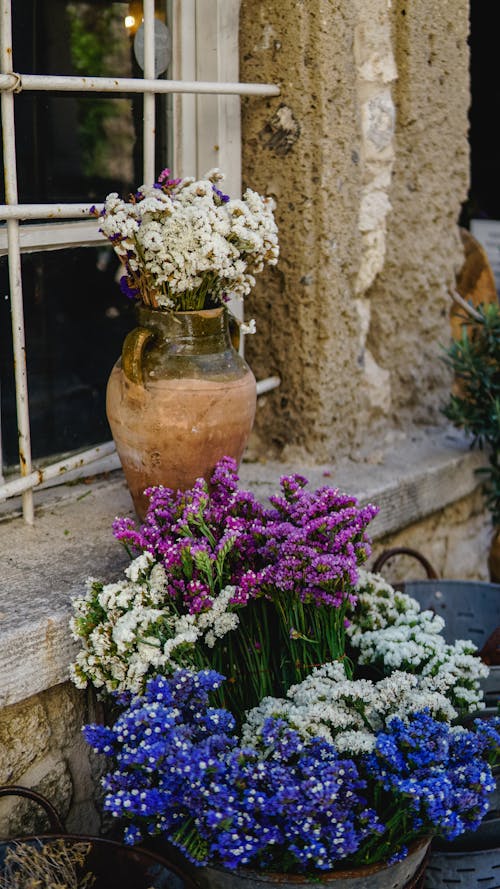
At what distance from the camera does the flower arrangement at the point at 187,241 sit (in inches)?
73.1

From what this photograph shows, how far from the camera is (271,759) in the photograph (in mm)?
1552

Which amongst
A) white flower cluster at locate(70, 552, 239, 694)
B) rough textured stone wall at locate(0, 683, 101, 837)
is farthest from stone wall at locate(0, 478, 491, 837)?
white flower cluster at locate(70, 552, 239, 694)

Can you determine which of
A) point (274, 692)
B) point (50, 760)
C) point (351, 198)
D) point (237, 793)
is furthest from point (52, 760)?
point (351, 198)

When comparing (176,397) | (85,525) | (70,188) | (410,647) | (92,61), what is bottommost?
(410,647)

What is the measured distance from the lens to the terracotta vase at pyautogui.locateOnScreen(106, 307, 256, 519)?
1.97 m

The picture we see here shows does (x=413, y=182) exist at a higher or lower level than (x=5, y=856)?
higher

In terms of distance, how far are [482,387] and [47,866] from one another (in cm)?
190

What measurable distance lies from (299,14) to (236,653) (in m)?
1.53

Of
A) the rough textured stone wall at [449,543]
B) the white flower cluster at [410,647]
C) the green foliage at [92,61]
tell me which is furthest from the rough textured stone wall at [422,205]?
the white flower cluster at [410,647]

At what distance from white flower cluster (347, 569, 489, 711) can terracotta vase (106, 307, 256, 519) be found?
44 cm

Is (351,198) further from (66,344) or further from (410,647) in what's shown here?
(410,647)

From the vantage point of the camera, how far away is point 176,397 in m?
1.96

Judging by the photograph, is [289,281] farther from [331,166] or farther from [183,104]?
[183,104]

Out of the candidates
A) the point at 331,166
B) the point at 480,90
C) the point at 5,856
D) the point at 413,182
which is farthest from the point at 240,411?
the point at 480,90
